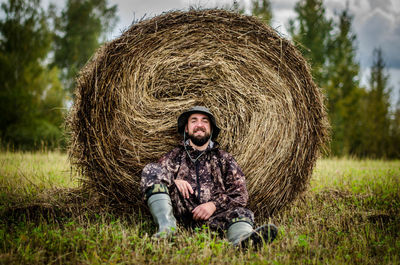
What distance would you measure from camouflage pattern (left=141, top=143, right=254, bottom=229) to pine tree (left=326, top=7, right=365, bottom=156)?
1376 cm

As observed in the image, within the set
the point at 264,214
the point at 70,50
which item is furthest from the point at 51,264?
the point at 70,50

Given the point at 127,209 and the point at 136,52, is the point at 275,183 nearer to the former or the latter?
the point at 127,209

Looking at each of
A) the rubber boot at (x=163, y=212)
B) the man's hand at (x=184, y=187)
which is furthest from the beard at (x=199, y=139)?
the rubber boot at (x=163, y=212)

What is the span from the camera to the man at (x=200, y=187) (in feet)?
9.84

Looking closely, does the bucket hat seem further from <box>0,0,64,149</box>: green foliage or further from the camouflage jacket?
<box>0,0,64,149</box>: green foliage

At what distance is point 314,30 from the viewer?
55.4 feet

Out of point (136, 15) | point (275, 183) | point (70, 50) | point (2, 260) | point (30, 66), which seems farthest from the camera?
point (70, 50)

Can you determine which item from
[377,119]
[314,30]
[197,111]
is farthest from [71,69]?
[377,119]

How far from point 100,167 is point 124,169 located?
29cm

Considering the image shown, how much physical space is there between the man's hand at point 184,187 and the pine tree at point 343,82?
46.4 ft

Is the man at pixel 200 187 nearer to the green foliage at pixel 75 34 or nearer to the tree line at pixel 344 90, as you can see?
the tree line at pixel 344 90

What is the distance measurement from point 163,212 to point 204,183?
2.06ft

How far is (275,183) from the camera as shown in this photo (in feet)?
12.3

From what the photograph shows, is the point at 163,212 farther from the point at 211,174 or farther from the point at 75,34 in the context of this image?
the point at 75,34
